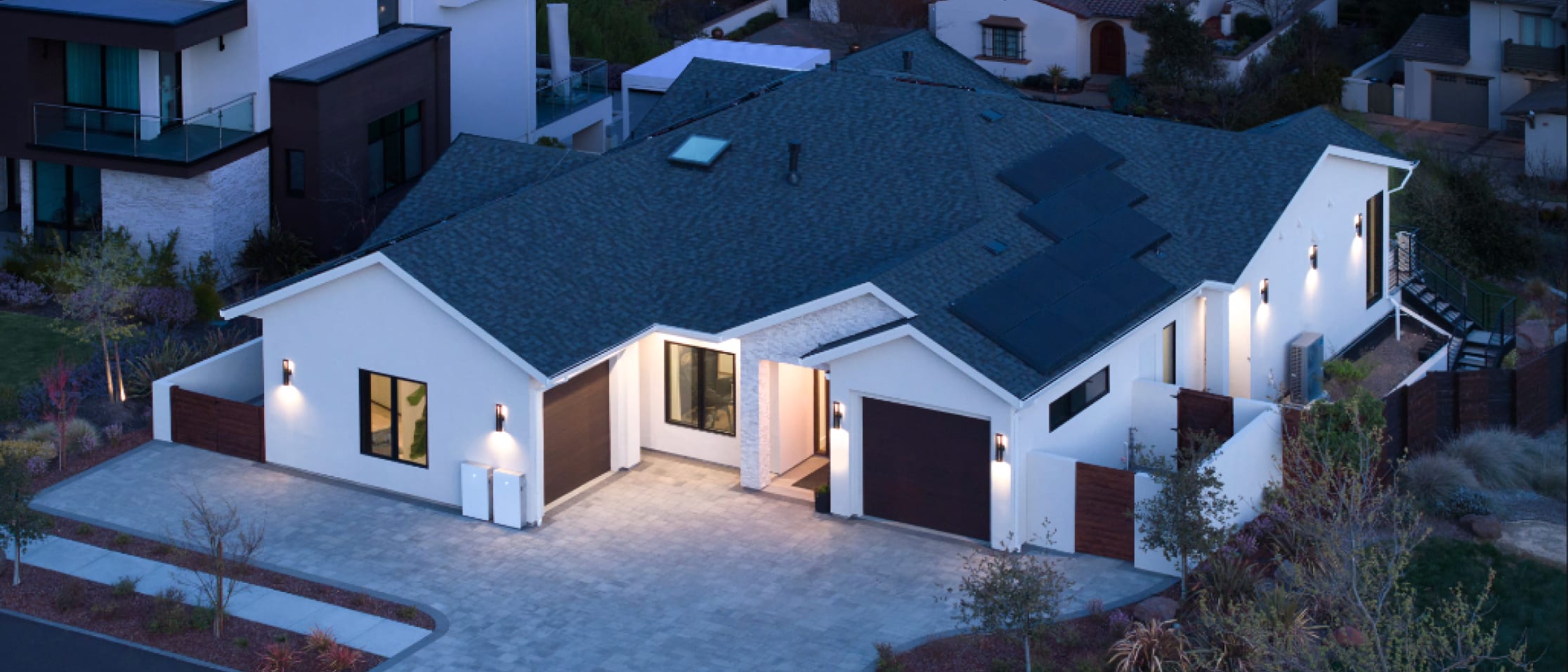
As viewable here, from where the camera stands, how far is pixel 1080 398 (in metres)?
34.2

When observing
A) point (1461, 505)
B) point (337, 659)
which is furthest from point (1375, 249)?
point (337, 659)

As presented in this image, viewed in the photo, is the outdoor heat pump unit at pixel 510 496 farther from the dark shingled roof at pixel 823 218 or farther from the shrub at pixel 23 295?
the shrub at pixel 23 295

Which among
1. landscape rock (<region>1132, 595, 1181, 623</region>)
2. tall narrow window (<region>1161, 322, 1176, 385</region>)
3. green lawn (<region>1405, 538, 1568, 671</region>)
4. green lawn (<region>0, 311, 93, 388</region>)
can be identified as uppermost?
tall narrow window (<region>1161, 322, 1176, 385</region>)

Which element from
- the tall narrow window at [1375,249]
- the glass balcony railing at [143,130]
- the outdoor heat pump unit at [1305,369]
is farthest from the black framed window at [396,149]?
the tall narrow window at [1375,249]

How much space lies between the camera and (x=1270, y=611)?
89.4 feet

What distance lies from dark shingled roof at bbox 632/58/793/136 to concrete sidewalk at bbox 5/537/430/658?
15.8m

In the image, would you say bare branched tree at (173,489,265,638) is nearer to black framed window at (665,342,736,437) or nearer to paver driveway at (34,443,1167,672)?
paver driveway at (34,443,1167,672)

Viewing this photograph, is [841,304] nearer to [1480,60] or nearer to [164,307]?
[164,307]

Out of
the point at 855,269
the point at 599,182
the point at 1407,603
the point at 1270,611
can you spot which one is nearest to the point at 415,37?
the point at 599,182

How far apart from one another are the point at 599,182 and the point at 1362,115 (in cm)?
3473

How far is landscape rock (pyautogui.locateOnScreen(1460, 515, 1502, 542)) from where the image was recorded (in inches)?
1335

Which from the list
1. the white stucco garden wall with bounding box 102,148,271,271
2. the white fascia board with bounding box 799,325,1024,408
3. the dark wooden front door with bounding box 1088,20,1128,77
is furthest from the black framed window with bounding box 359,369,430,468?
the dark wooden front door with bounding box 1088,20,1128,77

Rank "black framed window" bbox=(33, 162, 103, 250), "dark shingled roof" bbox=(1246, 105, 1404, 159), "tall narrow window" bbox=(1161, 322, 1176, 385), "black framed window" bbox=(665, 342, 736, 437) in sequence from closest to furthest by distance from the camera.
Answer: "black framed window" bbox=(665, 342, 736, 437), "tall narrow window" bbox=(1161, 322, 1176, 385), "dark shingled roof" bbox=(1246, 105, 1404, 159), "black framed window" bbox=(33, 162, 103, 250)

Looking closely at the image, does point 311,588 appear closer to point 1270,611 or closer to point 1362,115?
point 1270,611
